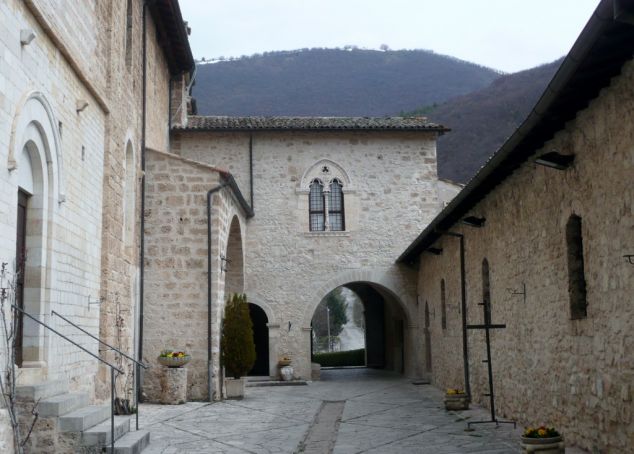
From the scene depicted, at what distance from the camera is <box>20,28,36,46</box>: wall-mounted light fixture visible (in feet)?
24.9

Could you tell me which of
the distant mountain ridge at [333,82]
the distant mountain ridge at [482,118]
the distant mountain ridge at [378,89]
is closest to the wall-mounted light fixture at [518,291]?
the distant mountain ridge at [482,118]

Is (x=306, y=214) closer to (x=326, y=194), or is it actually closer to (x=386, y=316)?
(x=326, y=194)

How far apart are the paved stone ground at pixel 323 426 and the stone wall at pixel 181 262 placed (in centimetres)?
133

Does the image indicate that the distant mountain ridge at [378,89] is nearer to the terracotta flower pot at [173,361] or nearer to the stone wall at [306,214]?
the stone wall at [306,214]

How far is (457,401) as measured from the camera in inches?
497

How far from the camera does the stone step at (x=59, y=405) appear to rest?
7.32 meters

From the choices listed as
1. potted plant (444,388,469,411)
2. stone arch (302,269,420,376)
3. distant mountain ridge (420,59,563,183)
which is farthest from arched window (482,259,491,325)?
distant mountain ridge (420,59,563,183)

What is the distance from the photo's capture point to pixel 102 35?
1132cm

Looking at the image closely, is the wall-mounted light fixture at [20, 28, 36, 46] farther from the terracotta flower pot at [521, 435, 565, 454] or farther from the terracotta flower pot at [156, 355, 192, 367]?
the terracotta flower pot at [156, 355, 192, 367]

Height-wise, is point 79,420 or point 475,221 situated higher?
point 475,221

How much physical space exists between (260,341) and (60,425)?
15957 mm

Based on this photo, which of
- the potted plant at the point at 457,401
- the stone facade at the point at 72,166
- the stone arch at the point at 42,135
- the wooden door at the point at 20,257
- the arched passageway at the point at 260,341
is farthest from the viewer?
the arched passageway at the point at 260,341

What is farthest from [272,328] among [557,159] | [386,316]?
[557,159]

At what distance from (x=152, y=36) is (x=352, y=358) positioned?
20.4 meters
